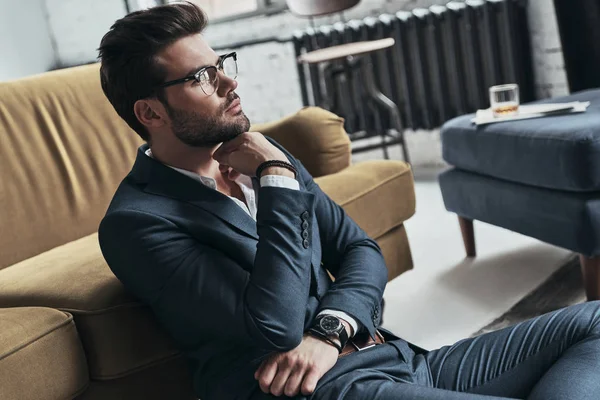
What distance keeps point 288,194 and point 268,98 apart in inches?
154

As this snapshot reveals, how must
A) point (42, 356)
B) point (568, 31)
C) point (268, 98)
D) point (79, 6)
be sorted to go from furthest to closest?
point (79, 6) → point (268, 98) → point (568, 31) → point (42, 356)

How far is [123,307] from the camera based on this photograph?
144 centimetres

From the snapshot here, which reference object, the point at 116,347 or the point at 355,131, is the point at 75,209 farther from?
the point at 355,131

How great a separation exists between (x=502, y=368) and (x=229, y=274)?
45 centimetres

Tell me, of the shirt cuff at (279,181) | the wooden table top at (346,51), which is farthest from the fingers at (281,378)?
the wooden table top at (346,51)

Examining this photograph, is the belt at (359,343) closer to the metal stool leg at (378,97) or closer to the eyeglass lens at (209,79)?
the eyeglass lens at (209,79)

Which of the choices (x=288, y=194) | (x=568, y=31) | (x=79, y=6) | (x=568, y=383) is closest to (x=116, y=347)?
(x=288, y=194)

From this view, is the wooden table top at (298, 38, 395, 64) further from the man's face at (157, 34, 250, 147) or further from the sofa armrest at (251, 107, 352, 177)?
the man's face at (157, 34, 250, 147)

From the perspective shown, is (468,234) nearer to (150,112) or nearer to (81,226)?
(81,226)

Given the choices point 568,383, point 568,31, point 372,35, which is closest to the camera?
point 568,383

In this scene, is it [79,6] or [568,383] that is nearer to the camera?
[568,383]

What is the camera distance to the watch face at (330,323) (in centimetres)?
125

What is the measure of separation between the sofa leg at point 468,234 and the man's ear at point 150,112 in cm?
156

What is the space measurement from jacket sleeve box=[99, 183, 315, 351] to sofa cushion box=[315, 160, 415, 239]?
80 cm
